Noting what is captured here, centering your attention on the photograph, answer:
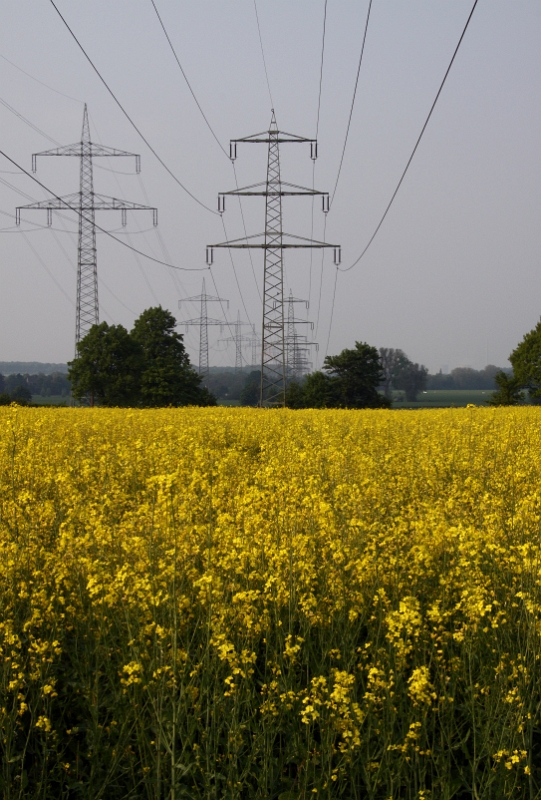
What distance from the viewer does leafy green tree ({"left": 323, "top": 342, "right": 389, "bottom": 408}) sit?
62166 mm

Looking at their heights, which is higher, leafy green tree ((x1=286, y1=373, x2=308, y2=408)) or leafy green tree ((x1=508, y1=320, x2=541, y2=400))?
leafy green tree ((x1=508, y1=320, x2=541, y2=400))

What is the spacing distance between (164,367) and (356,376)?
17172mm

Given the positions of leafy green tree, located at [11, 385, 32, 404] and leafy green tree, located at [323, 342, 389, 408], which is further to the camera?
leafy green tree, located at [323, 342, 389, 408]

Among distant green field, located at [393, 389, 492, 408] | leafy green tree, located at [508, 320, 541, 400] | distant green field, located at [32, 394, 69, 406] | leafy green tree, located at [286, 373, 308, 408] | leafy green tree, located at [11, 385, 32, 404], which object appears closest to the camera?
leafy green tree, located at [11, 385, 32, 404]

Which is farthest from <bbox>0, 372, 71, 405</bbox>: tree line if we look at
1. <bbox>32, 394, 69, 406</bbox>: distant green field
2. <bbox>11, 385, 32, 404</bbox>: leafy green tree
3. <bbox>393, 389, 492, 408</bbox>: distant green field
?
<bbox>393, 389, 492, 408</bbox>: distant green field

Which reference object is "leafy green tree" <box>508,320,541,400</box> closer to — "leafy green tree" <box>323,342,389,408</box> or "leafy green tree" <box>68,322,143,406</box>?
"leafy green tree" <box>323,342,389,408</box>

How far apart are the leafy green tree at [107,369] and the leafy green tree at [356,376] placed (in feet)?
55.5

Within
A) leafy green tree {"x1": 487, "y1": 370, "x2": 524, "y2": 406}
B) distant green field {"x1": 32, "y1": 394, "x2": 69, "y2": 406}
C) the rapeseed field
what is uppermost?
leafy green tree {"x1": 487, "y1": 370, "x2": 524, "y2": 406}

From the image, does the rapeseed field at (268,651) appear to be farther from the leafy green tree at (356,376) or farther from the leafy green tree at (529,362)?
the leafy green tree at (529,362)

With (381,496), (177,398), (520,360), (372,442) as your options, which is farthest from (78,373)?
(381,496)

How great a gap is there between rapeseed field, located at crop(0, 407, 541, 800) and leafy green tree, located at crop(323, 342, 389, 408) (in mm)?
56896

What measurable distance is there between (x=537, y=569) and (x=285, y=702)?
151 centimetres

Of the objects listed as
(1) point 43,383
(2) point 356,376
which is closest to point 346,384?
(2) point 356,376

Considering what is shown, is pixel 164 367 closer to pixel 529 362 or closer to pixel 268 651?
pixel 529 362
